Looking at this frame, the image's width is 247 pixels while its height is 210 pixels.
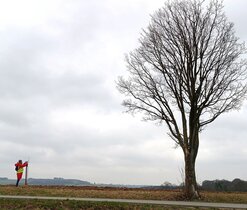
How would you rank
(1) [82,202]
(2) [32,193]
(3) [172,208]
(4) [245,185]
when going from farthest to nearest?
(4) [245,185]
(2) [32,193]
(1) [82,202]
(3) [172,208]

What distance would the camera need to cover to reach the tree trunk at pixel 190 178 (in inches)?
755

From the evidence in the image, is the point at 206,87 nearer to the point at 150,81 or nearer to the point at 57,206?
the point at 150,81

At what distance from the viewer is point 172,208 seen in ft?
45.9

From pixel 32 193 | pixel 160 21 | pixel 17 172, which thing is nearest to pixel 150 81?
pixel 160 21

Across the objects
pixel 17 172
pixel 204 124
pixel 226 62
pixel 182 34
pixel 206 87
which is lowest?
pixel 17 172

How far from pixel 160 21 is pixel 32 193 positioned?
1138 centimetres

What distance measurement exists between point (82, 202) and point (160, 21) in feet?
37.0

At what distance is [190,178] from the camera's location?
1964cm

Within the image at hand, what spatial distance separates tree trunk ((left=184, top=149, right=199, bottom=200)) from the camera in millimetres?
19172

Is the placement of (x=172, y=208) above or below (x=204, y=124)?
below

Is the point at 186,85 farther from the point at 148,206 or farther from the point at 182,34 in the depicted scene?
the point at 148,206

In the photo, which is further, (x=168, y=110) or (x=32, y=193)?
(x=168, y=110)

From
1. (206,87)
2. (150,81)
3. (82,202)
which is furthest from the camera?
(150,81)

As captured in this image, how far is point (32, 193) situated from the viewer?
1888cm
